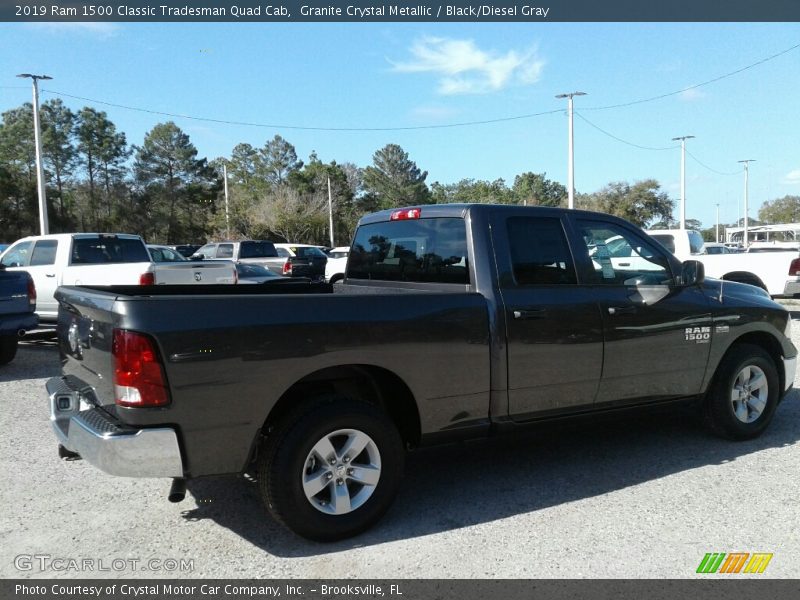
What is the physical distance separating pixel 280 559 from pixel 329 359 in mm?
1092

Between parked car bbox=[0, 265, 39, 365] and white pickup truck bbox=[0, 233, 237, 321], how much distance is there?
166cm

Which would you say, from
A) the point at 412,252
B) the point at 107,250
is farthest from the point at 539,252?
the point at 107,250

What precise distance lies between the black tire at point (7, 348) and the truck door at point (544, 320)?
727 centimetres

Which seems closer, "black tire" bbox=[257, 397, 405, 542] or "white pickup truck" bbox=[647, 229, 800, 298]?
"black tire" bbox=[257, 397, 405, 542]

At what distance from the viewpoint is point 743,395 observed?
5.37m

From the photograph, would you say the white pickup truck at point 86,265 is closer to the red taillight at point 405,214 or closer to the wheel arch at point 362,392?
the red taillight at point 405,214

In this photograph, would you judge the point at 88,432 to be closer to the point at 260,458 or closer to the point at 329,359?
the point at 260,458

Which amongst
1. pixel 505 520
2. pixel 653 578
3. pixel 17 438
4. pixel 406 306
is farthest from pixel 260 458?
pixel 17 438

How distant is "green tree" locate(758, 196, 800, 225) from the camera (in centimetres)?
9050

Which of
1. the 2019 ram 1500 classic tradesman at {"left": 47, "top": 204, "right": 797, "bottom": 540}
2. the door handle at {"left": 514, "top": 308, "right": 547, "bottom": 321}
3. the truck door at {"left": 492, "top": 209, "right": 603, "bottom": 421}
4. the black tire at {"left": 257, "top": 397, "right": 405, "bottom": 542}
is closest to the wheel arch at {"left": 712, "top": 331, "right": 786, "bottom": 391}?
the 2019 ram 1500 classic tradesman at {"left": 47, "top": 204, "right": 797, "bottom": 540}

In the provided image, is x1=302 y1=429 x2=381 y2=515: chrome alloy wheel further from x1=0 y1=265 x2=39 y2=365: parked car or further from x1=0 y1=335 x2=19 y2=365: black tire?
x1=0 y1=335 x2=19 y2=365: black tire

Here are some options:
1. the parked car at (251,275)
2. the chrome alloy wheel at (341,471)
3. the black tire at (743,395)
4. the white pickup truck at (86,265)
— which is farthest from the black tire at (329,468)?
the parked car at (251,275)

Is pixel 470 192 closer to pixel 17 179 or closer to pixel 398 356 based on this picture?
pixel 17 179

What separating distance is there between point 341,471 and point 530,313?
1571 millimetres
